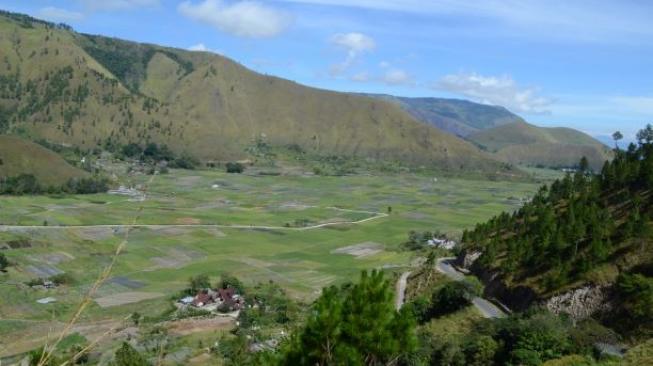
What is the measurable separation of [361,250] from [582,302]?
57.3 metres

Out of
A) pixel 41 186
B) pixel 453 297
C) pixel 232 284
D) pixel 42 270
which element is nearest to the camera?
pixel 453 297

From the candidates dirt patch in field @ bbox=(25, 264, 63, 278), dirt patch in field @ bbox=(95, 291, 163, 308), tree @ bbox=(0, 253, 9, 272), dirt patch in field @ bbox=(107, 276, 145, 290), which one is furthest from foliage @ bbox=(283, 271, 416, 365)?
tree @ bbox=(0, 253, 9, 272)

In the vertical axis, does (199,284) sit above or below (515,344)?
below

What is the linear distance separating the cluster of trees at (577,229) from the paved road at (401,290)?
370 inches

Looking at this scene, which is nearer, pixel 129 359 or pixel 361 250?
pixel 129 359

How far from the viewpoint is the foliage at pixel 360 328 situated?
21906 millimetres

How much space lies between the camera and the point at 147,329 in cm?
5981

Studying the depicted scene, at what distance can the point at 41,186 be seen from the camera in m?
152

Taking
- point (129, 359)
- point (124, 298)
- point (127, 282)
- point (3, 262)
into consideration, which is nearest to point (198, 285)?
point (124, 298)

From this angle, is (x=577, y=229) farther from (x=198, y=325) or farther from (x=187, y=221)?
(x=187, y=221)

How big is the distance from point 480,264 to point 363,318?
166 feet

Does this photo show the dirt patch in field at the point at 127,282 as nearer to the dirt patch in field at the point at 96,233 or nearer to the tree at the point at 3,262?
the tree at the point at 3,262

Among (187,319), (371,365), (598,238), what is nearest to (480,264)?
(598,238)

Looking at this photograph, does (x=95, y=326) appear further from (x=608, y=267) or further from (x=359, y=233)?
(x=359, y=233)
